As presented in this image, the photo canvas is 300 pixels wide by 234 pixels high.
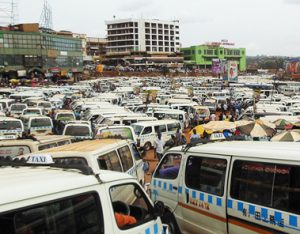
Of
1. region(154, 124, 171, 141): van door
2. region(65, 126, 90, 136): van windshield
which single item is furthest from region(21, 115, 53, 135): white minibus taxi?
region(154, 124, 171, 141): van door

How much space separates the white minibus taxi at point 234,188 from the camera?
5.21 metres

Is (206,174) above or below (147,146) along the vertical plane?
above

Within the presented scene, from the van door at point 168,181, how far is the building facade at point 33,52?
69215mm

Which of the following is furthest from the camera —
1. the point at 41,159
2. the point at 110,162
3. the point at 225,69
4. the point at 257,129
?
the point at 225,69

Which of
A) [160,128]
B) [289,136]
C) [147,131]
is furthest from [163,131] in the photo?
[289,136]

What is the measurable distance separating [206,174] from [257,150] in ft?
3.31

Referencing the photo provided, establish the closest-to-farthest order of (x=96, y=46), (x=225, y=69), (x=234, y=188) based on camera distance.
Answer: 1. (x=234, y=188)
2. (x=225, y=69)
3. (x=96, y=46)

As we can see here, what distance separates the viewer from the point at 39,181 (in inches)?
144

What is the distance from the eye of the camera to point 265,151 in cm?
559

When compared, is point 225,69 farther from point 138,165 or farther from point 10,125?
point 138,165

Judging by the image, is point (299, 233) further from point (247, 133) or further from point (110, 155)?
point (247, 133)

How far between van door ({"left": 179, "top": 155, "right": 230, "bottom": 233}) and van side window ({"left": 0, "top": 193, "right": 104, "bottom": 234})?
2.61 meters

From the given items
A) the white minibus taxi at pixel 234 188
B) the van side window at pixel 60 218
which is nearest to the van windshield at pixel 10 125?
the white minibus taxi at pixel 234 188

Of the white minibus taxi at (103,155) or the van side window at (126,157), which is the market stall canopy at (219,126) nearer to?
the white minibus taxi at (103,155)
